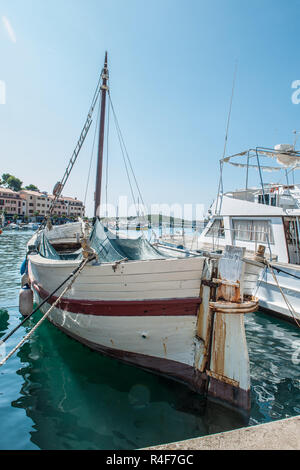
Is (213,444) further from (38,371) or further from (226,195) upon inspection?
(226,195)

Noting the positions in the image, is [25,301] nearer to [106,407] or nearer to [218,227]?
[106,407]

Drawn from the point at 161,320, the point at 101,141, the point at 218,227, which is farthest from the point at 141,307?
the point at 218,227

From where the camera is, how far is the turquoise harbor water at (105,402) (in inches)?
143

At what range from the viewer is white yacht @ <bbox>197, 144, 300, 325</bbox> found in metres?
8.78

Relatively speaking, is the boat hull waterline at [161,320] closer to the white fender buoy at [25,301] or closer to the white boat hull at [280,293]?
the white fender buoy at [25,301]

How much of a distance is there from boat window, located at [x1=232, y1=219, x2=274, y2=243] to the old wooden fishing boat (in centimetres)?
634

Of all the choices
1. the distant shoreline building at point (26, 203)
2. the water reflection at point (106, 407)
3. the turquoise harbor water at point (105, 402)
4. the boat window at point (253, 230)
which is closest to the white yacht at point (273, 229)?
the boat window at point (253, 230)

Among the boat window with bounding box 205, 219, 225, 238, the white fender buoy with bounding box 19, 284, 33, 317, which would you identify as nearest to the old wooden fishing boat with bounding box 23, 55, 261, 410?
the white fender buoy with bounding box 19, 284, 33, 317

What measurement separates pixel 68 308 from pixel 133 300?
2.06 metres

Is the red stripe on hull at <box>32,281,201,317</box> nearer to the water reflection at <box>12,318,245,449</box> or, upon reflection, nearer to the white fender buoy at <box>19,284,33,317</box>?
the water reflection at <box>12,318,245,449</box>

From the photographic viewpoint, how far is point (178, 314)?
14.6 ft

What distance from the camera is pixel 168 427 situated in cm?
380

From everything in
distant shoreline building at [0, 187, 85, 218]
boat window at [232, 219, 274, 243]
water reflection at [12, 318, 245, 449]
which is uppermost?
distant shoreline building at [0, 187, 85, 218]

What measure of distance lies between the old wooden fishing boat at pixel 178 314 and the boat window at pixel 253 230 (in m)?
6.34
